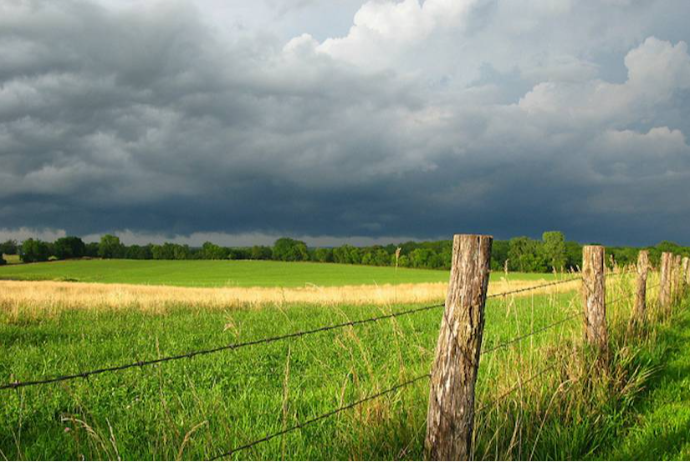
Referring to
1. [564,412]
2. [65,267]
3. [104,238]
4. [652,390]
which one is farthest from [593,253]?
[104,238]

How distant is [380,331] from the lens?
12.4 meters

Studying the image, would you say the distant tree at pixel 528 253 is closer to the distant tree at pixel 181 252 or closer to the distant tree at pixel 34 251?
the distant tree at pixel 181 252

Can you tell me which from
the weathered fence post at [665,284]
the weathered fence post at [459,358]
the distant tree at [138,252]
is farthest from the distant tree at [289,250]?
the weathered fence post at [459,358]

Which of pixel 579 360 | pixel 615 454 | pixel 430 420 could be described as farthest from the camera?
pixel 579 360

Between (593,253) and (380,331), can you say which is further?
(380,331)

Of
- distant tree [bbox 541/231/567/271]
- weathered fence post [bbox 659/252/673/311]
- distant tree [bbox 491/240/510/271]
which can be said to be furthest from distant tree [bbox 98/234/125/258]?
weathered fence post [bbox 659/252/673/311]

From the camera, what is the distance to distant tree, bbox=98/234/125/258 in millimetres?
99188

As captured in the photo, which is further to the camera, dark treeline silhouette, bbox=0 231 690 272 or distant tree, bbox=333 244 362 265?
distant tree, bbox=333 244 362 265

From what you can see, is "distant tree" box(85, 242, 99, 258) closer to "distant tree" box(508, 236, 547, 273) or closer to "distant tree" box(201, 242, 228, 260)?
"distant tree" box(201, 242, 228, 260)

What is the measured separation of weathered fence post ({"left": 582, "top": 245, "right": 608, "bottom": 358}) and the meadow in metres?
0.32

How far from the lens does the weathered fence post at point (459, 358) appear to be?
331 cm

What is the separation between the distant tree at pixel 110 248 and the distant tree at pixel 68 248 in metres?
3.30

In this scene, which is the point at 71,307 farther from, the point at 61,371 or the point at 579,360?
the point at 579,360

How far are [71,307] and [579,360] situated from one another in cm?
1818
